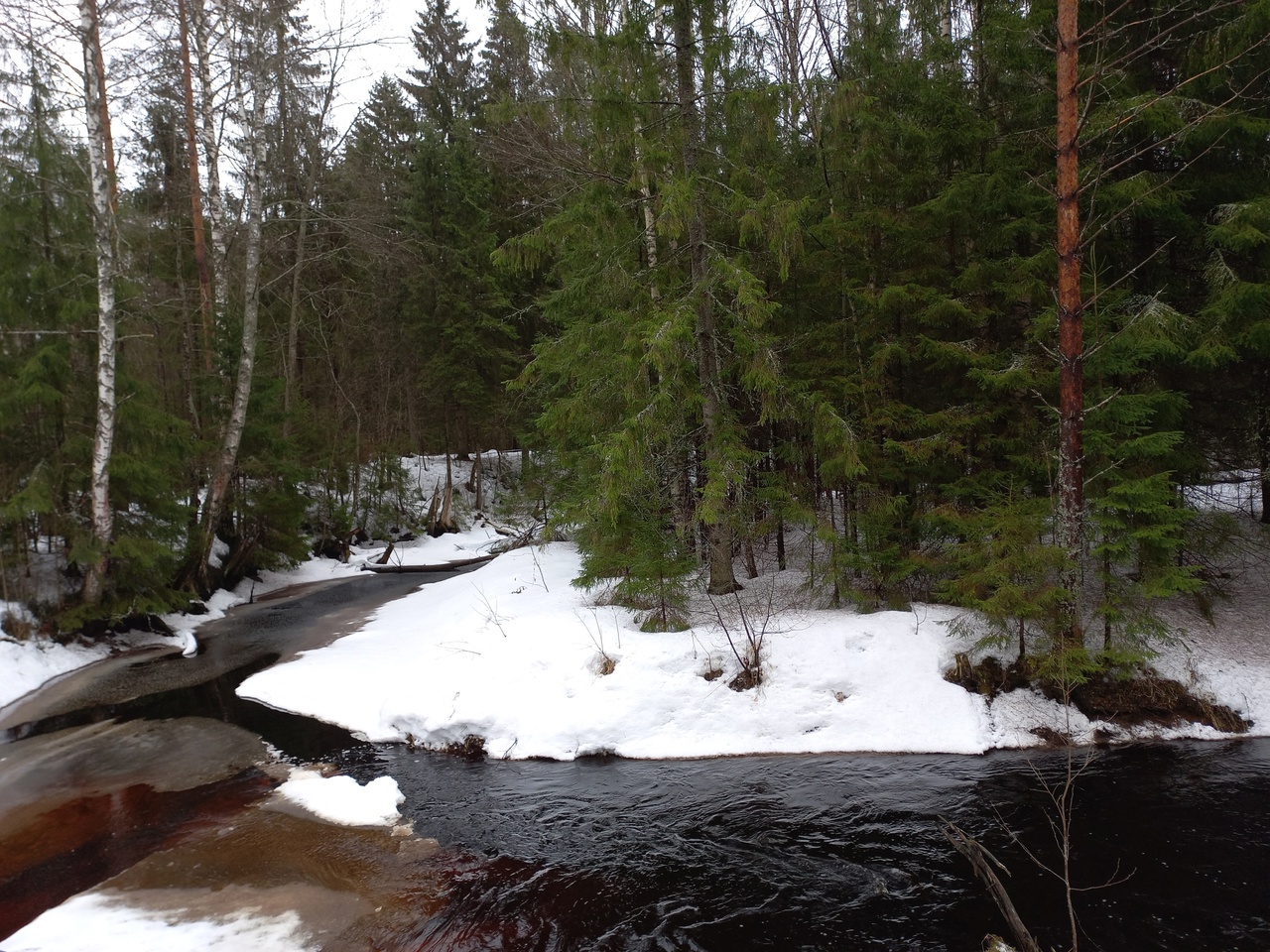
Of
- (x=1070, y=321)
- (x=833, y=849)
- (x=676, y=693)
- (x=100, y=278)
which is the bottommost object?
(x=833, y=849)

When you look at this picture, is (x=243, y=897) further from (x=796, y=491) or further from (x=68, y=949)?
(x=796, y=491)

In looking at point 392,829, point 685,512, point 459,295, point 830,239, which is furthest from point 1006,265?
point 459,295

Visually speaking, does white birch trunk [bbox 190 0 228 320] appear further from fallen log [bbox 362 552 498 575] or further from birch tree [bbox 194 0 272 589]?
fallen log [bbox 362 552 498 575]

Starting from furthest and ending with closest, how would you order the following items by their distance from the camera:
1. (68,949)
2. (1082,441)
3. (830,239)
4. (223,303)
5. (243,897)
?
1. (223,303)
2. (830,239)
3. (1082,441)
4. (243,897)
5. (68,949)

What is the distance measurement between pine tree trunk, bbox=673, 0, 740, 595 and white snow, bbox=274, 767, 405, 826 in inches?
204

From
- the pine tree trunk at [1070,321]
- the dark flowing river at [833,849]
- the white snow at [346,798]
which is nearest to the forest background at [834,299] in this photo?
the pine tree trunk at [1070,321]

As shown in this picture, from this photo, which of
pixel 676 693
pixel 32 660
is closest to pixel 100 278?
pixel 32 660

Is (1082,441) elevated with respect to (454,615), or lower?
elevated

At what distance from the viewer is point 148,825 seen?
6.35 metres

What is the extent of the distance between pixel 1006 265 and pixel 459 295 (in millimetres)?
20697

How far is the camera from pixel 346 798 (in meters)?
6.80

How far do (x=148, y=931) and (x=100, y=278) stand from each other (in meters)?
11.4

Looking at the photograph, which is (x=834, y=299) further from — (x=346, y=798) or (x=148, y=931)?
(x=148, y=931)

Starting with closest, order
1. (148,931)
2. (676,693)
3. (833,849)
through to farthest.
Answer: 1. (148,931)
2. (833,849)
3. (676,693)
